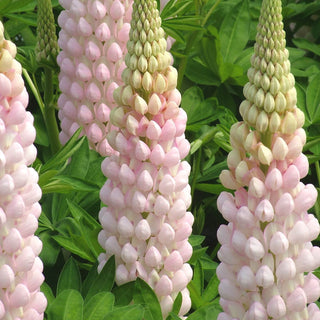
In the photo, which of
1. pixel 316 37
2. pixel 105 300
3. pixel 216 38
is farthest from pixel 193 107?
pixel 105 300

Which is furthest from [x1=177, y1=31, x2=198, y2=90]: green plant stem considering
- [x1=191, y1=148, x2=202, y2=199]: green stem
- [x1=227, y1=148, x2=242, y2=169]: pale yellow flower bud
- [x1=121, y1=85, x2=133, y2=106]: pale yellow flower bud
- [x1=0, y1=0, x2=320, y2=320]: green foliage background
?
[x1=227, y1=148, x2=242, y2=169]: pale yellow flower bud

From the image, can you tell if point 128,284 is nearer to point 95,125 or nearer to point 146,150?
point 146,150

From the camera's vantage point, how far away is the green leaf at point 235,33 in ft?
7.46

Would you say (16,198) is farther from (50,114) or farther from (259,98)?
(50,114)

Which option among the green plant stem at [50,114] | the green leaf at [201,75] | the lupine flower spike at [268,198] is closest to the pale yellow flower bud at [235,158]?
the lupine flower spike at [268,198]

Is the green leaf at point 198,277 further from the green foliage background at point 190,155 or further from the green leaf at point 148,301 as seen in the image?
the green leaf at point 148,301

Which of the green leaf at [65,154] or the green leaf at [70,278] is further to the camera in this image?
the green leaf at [65,154]

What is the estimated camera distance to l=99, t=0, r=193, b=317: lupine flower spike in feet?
4.67

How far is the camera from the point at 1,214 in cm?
131

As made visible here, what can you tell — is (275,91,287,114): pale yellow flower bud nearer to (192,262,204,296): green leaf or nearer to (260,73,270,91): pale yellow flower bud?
(260,73,270,91): pale yellow flower bud

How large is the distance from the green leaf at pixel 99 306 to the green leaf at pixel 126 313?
0.05 feet

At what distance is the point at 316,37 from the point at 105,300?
136 cm

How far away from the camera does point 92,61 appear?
6.21 feet

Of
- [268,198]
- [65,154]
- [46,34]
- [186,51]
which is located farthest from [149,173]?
[186,51]
